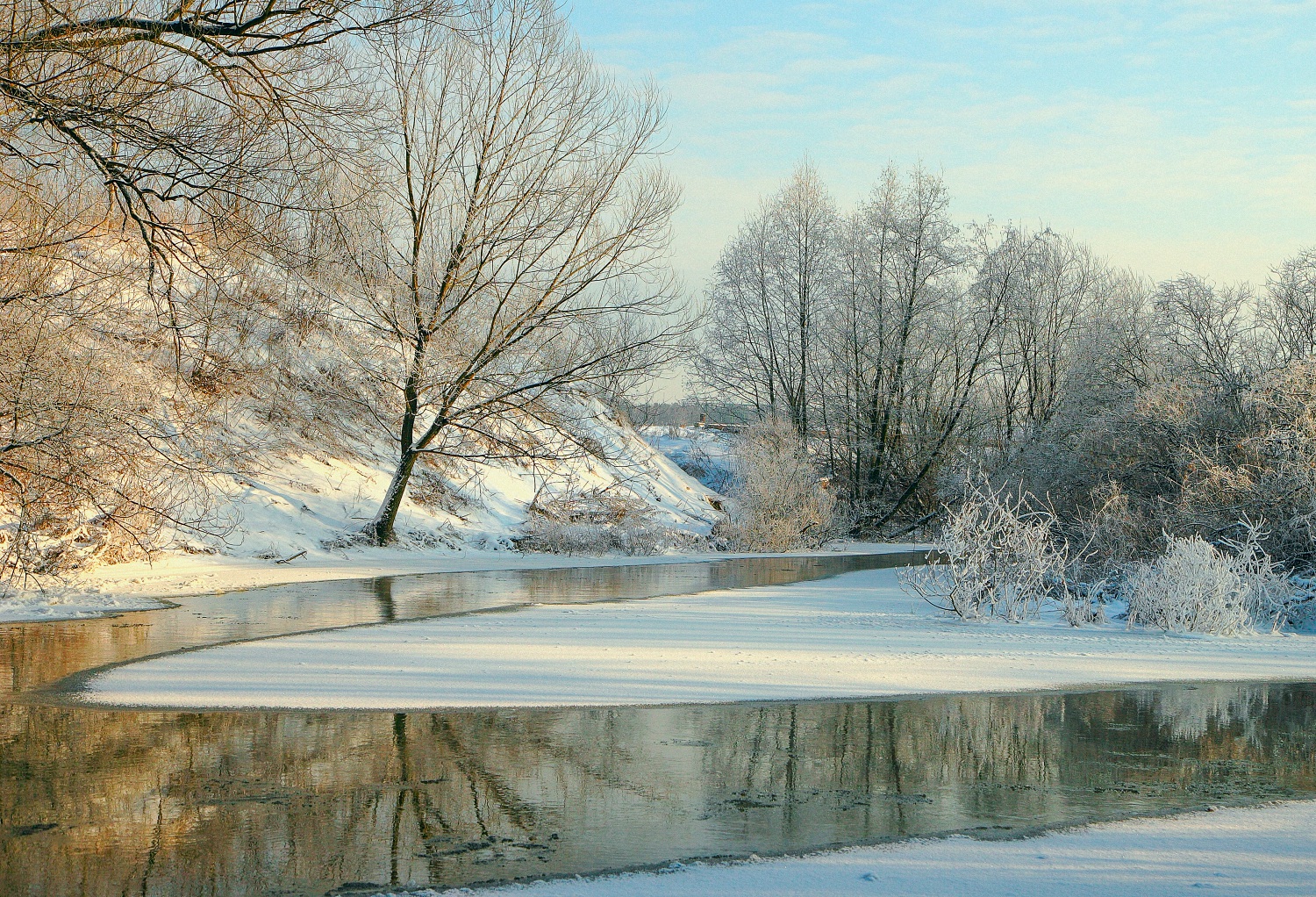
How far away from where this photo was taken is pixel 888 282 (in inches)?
1465

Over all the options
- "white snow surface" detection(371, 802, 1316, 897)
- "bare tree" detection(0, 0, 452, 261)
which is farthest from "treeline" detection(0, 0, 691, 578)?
"white snow surface" detection(371, 802, 1316, 897)

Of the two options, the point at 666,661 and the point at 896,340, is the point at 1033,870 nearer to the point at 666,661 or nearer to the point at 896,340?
the point at 666,661

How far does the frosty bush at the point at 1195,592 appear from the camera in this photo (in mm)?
12125

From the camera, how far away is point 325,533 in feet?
71.4

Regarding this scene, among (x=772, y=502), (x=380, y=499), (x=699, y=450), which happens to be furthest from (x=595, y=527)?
(x=699, y=450)

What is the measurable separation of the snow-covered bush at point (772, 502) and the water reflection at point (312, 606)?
6907 millimetres

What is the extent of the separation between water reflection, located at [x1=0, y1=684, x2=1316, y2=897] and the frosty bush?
4241 mm

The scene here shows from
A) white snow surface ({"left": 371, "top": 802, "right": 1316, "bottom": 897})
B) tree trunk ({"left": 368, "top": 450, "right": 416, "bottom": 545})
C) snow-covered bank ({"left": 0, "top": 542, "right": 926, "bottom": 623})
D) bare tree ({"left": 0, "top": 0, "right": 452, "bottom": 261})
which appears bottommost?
white snow surface ({"left": 371, "top": 802, "right": 1316, "bottom": 897})

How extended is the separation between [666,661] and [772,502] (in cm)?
2038

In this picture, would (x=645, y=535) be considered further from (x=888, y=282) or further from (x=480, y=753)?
(x=480, y=753)

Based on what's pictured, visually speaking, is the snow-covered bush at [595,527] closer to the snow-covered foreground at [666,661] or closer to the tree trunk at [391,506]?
the tree trunk at [391,506]

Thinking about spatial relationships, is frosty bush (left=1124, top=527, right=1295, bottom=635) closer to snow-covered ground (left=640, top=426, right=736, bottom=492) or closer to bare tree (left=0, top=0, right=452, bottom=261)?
bare tree (left=0, top=0, right=452, bottom=261)

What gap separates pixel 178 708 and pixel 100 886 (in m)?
3.32

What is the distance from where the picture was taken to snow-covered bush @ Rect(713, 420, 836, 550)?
97.2 feet
